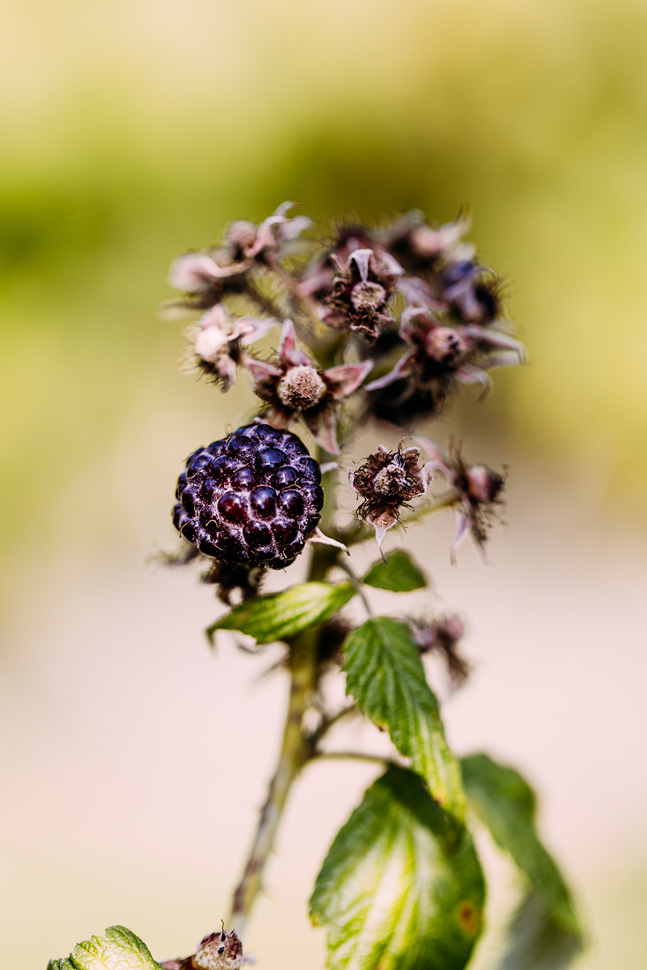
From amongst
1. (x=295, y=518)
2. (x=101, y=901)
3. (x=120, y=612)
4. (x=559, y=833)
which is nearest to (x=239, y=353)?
(x=295, y=518)

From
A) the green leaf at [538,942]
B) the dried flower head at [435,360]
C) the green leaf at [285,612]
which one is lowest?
the green leaf at [538,942]

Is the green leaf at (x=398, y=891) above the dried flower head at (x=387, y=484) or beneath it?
beneath

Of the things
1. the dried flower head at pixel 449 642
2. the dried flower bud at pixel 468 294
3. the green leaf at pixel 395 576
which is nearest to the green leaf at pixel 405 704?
the green leaf at pixel 395 576

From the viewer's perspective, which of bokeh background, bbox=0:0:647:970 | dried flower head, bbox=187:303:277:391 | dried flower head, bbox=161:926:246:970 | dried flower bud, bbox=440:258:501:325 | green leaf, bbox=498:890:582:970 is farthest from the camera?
bokeh background, bbox=0:0:647:970

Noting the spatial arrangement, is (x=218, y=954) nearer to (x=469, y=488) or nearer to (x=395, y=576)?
(x=395, y=576)

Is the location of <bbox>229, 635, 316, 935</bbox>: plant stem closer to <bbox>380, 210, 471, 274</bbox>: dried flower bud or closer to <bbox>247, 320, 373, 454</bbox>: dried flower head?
<bbox>247, 320, 373, 454</bbox>: dried flower head

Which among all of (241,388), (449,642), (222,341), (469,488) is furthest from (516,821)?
(241,388)

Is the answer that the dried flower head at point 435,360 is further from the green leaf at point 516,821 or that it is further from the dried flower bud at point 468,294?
the green leaf at point 516,821

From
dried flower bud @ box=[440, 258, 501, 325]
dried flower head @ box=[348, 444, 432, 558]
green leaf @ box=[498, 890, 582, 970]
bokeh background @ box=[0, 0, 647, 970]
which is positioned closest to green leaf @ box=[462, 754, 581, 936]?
green leaf @ box=[498, 890, 582, 970]
